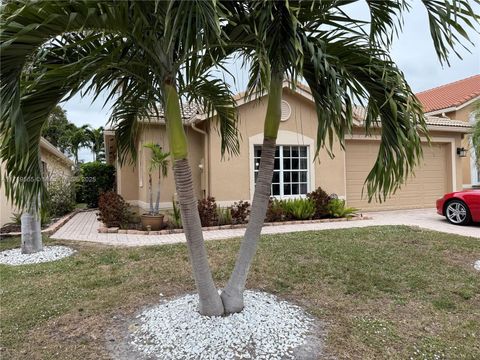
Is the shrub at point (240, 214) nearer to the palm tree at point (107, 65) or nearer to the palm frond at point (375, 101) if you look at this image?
the palm tree at point (107, 65)

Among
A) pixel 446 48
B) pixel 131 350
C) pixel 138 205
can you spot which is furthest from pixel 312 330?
pixel 138 205

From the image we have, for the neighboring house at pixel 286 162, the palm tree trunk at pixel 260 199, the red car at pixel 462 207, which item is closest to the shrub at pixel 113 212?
the neighboring house at pixel 286 162

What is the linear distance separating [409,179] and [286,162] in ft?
20.9

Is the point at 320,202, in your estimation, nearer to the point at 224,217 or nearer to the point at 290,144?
the point at 290,144

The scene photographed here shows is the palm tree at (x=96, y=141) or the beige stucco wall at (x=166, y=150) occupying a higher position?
the palm tree at (x=96, y=141)

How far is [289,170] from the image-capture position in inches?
515

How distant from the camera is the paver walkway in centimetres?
927

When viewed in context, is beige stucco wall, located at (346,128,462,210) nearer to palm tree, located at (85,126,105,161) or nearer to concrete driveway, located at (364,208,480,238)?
concrete driveway, located at (364,208,480,238)

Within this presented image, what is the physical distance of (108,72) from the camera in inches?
158

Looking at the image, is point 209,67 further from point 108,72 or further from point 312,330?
point 312,330

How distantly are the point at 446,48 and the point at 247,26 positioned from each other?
182cm

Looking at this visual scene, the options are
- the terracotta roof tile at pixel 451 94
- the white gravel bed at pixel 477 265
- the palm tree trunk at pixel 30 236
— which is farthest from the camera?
the terracotta roof tile at pixel 451 94

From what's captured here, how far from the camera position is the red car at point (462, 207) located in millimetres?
10891

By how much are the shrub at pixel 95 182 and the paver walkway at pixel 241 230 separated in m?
7.52
